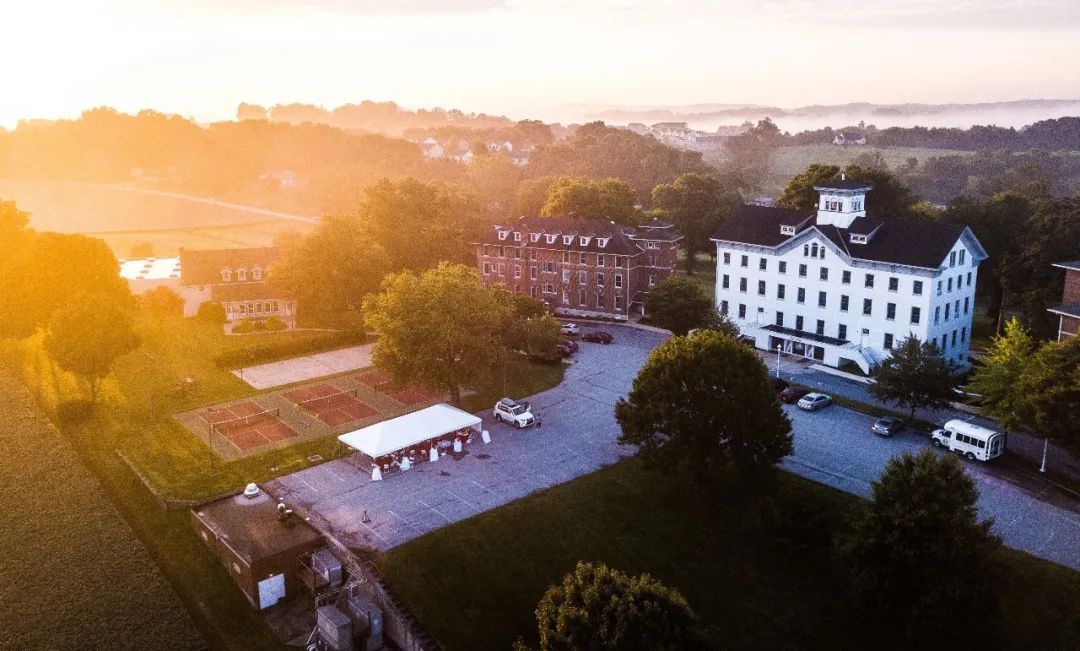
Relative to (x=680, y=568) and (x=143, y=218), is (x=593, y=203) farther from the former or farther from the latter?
(x=143, y=218)

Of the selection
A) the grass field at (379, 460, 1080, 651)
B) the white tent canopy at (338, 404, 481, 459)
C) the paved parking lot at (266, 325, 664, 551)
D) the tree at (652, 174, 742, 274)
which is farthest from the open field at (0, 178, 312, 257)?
the grass field at (379, 460, 1080, 651)

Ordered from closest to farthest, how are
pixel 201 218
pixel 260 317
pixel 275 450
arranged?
pixel 275 450 < pixel 260 317 < pixel 201 218

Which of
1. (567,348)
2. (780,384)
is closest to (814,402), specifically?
(780,384)

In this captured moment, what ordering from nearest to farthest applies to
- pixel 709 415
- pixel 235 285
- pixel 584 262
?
pixel 709 415, pixel 235 285, pixel 584 262

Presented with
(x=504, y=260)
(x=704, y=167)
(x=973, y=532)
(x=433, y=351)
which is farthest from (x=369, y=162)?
(x=973, y=532)

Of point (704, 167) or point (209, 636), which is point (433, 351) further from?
point (704, 167)

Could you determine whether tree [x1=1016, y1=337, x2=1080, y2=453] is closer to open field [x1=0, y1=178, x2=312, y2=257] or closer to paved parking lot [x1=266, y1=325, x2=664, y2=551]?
paved parking lot [x1=266, y1=325, x2=664, y2=551]
